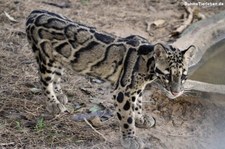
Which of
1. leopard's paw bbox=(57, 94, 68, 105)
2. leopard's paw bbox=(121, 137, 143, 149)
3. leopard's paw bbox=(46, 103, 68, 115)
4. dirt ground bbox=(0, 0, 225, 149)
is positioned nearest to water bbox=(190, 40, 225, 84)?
dirt ground bbox=(0, 0, 225, 149)

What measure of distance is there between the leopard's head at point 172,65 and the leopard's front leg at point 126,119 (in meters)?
0.54

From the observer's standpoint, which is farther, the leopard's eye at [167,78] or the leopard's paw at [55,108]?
the leopard's paw at [55,108]

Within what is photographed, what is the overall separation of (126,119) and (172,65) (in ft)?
3.01

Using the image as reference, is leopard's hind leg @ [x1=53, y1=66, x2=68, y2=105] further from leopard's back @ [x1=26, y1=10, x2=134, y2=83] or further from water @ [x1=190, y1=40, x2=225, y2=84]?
water @ [x1=190, y1=40, x2=225, y2=84]

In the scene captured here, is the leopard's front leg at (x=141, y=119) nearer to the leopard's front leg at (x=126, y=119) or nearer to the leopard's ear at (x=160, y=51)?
the leopard's front leg at (x=126, y=119)

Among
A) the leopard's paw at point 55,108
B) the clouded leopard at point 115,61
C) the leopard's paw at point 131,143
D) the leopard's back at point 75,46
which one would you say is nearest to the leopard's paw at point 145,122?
the clouded leopard at point 115,61

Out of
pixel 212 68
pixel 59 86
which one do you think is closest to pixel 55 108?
pixel 59 86

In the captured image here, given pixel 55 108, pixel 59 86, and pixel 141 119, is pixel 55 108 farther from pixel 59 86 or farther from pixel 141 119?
pixel 141 119

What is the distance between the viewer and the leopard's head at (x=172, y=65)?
17.0ft

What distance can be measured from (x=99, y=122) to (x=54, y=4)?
4.05m

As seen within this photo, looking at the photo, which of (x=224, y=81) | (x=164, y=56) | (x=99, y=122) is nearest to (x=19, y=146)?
(x=99, y=122)

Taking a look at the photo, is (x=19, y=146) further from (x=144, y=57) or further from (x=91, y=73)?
(x=144, y=57)

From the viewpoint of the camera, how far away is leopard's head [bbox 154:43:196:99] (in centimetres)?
519

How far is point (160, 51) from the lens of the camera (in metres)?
5.22
